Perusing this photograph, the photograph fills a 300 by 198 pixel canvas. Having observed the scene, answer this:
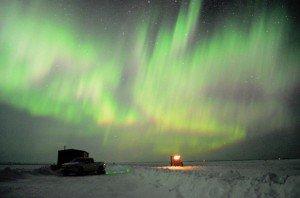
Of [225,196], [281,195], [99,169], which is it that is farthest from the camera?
[99,169]

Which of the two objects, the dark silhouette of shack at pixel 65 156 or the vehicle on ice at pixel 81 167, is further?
the dark silhouette of shack at pixel 65 156

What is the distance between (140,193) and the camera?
42.9 feet

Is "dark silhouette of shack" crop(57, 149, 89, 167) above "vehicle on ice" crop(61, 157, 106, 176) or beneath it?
above

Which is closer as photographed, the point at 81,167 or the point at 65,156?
the point at 81,167

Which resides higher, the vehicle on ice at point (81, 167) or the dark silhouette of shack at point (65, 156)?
the dark silhouette of shack at point (65, 156)

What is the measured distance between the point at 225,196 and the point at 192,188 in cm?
219

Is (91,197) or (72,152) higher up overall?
(72,152)

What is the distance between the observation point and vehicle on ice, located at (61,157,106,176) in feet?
83.5

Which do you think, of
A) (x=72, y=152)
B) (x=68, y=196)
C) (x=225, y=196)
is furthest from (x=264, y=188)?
(x=72, y=152)

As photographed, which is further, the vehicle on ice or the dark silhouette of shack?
the dark silhouette of shack

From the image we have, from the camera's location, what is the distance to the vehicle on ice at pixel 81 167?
2545 cm

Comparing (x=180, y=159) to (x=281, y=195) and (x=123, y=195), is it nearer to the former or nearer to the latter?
(x=123, y=195)

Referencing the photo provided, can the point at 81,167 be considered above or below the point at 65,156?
below

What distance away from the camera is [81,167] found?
25641mm
